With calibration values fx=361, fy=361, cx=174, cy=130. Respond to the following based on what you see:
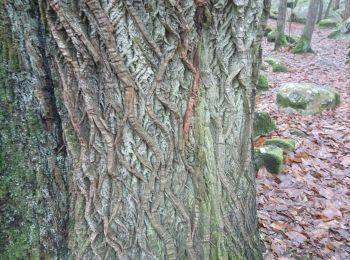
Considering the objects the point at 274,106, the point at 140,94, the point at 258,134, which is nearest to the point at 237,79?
the point at 140,94

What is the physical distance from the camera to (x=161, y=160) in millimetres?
1857

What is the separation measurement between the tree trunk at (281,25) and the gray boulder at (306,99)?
8.03 metres

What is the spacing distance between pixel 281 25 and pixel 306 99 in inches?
335

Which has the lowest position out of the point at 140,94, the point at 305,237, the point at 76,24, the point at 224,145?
the point at 305,237

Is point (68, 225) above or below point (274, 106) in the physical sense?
above

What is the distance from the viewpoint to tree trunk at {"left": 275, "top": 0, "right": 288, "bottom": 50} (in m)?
13.9

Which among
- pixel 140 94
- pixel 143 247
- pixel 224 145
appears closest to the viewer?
pixel 140 94

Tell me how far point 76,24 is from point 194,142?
2.79ft

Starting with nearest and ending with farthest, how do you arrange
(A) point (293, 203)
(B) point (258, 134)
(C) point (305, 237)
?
(C) point (305, 237) → (A) point (293, 203) → (B) point (258, 134)

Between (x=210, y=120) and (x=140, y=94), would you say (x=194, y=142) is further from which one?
(x=140, y=94)

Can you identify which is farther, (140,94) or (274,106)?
(274,106)

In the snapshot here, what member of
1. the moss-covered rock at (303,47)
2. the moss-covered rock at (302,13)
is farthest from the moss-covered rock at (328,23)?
the moss-covered rock at (303,47)

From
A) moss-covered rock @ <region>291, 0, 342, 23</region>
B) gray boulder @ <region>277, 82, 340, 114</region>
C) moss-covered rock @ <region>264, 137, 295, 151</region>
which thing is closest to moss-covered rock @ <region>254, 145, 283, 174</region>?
moss-covered rock @ <region>264, 137, 295, 151</region>

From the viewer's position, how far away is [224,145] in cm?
209
